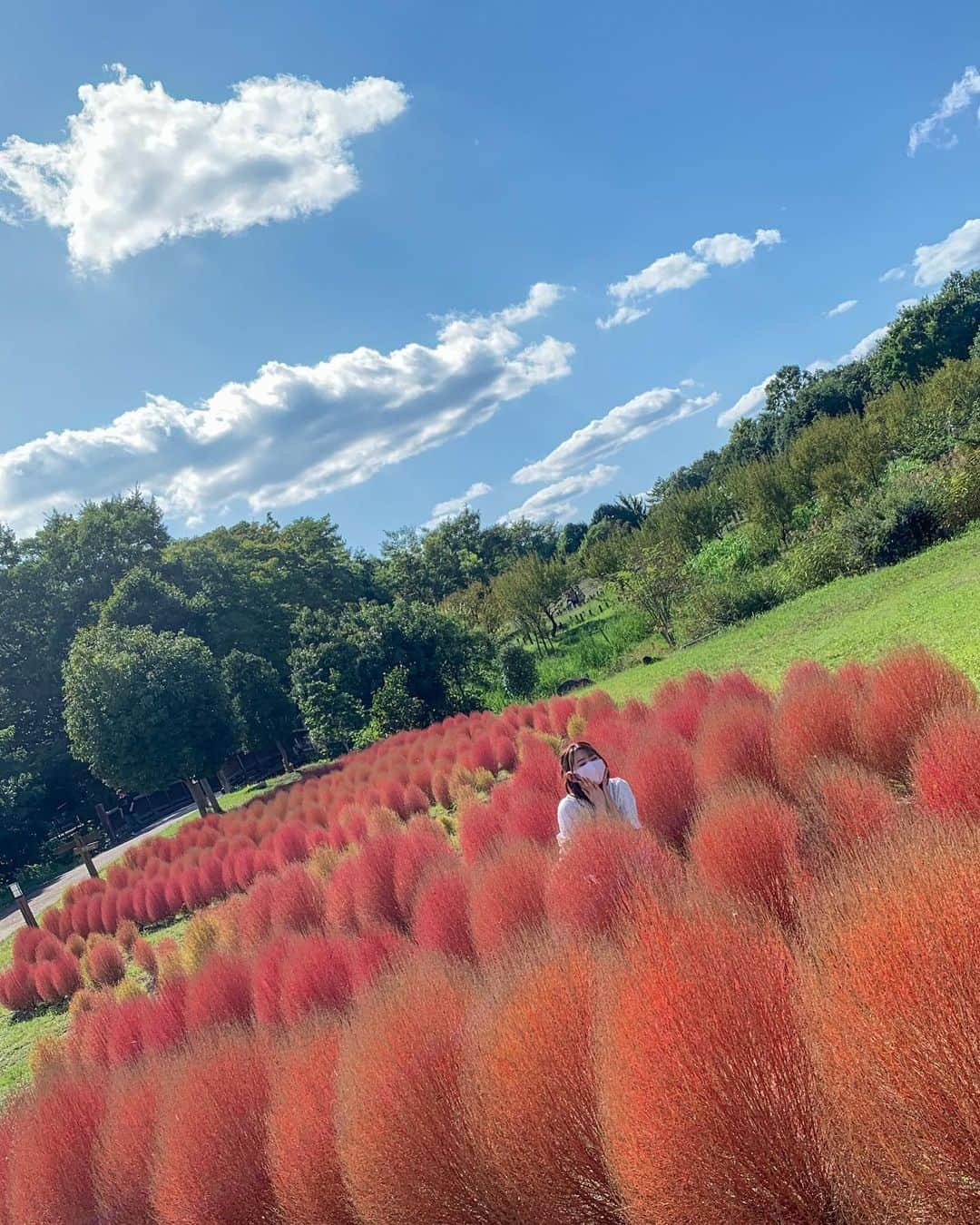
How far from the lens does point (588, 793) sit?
178 inches

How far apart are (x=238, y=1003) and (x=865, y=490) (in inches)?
938

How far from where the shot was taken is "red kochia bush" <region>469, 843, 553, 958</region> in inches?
162

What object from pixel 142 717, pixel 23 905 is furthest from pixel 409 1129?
pixel 142 717

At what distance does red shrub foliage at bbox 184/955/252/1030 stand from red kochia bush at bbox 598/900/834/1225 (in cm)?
374

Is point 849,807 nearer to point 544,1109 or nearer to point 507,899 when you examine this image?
point 507,899

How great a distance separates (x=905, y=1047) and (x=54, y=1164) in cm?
392

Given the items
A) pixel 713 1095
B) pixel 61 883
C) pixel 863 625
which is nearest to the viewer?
pixel 713 1095

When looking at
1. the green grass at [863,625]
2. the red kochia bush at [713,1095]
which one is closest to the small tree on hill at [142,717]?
the green grass at [863,625]

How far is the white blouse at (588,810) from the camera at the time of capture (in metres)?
4.34

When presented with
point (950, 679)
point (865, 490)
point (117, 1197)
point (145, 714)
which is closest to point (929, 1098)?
point (117, 1197)

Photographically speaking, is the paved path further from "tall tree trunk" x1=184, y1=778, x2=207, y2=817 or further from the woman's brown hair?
the woman's brown hair

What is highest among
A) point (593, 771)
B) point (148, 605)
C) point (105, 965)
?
point (148, 605)

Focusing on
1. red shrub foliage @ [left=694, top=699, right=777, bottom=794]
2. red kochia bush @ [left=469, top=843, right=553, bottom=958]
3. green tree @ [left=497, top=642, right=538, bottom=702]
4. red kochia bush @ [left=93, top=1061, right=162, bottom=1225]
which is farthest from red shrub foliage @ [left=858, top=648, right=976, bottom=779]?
green tree @ [left=497, top=642, right=538, bottom=702]

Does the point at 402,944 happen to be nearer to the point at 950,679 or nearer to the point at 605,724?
the point at 950,679
